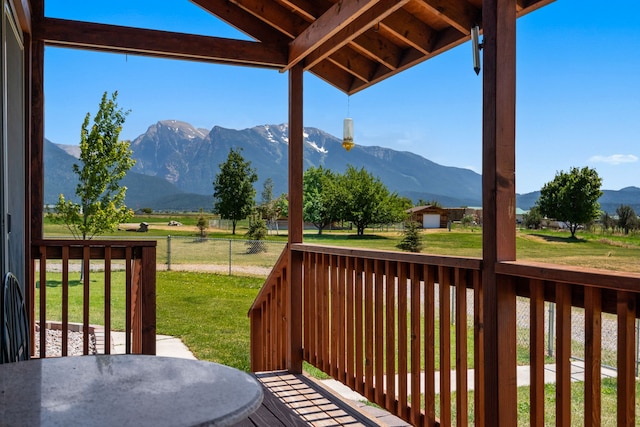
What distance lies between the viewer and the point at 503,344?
2176mm

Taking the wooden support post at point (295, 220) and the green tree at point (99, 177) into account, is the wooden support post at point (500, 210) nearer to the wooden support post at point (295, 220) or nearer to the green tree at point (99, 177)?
the wooden support post at point (295, 220)

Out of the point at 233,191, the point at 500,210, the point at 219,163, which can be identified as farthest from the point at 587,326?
the point at 219,163

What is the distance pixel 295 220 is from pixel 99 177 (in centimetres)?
534

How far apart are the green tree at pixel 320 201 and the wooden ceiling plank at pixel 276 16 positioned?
5.60 metres

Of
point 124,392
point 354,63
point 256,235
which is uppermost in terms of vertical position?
point 354,63

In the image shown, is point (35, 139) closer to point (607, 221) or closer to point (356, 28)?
point (356, 28)

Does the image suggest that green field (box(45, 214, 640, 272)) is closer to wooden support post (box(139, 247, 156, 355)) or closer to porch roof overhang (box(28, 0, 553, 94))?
porch roof overhang (box(28, 0, 553, 94))

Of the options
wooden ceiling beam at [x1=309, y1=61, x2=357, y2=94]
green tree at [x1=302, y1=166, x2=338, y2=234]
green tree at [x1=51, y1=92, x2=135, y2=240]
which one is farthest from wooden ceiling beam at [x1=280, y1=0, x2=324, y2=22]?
green tree at [x1=302, y1=166, x2=338, y2=234]

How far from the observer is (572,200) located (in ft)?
22.3

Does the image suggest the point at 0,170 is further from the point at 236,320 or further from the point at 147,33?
the point at 236,320

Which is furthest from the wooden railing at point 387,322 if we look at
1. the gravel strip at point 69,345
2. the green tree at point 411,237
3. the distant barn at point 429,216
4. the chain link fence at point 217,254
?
the green tree at point 411,237

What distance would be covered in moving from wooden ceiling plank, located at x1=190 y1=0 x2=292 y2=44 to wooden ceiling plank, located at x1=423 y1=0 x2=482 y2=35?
142cm

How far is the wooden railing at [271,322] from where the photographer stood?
4.33 meters

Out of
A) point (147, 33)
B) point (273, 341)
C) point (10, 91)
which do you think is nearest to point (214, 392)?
point (10, 91)
